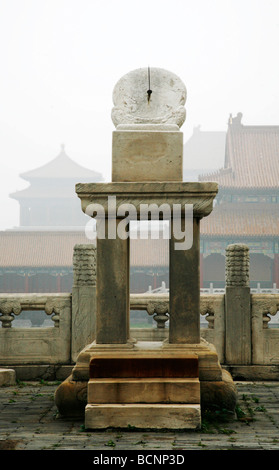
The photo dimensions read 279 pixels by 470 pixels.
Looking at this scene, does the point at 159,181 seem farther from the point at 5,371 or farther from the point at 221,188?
the point at 221,188

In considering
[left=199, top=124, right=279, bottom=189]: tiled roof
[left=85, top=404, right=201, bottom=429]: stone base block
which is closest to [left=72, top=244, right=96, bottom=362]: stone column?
[left=85, top=404, right=201, bottom=429]: stone base block

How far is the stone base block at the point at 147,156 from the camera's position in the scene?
16.3 ft

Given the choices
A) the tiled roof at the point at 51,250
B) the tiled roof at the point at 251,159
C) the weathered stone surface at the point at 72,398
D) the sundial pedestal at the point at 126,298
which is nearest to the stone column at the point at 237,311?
the sundial pedestal at the point at 126,298

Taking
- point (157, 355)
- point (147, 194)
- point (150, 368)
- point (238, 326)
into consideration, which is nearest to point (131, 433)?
point (150, 368)

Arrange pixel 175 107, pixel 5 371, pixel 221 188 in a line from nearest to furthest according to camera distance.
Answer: pixel 175 107 → pixel 5 371 → pixel 221 188

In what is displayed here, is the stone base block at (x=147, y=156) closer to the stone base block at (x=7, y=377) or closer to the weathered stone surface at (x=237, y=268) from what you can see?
the weathered stone surface at (x=237, y=268)

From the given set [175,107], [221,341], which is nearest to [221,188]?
[221,341]

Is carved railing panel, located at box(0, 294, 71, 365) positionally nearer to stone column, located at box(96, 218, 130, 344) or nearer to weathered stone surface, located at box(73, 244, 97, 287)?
weathered stone surface, located at box(73, 244, 97, 287)

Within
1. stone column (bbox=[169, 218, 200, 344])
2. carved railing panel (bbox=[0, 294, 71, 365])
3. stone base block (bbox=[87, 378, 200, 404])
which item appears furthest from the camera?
carved railing panel (bbox=[0, 294, 71, 365])

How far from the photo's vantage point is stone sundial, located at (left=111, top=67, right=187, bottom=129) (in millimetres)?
5184

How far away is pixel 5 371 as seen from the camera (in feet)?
22.9

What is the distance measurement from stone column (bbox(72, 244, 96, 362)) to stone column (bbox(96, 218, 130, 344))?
2.57m

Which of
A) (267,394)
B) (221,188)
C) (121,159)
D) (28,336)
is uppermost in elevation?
(221,188)
